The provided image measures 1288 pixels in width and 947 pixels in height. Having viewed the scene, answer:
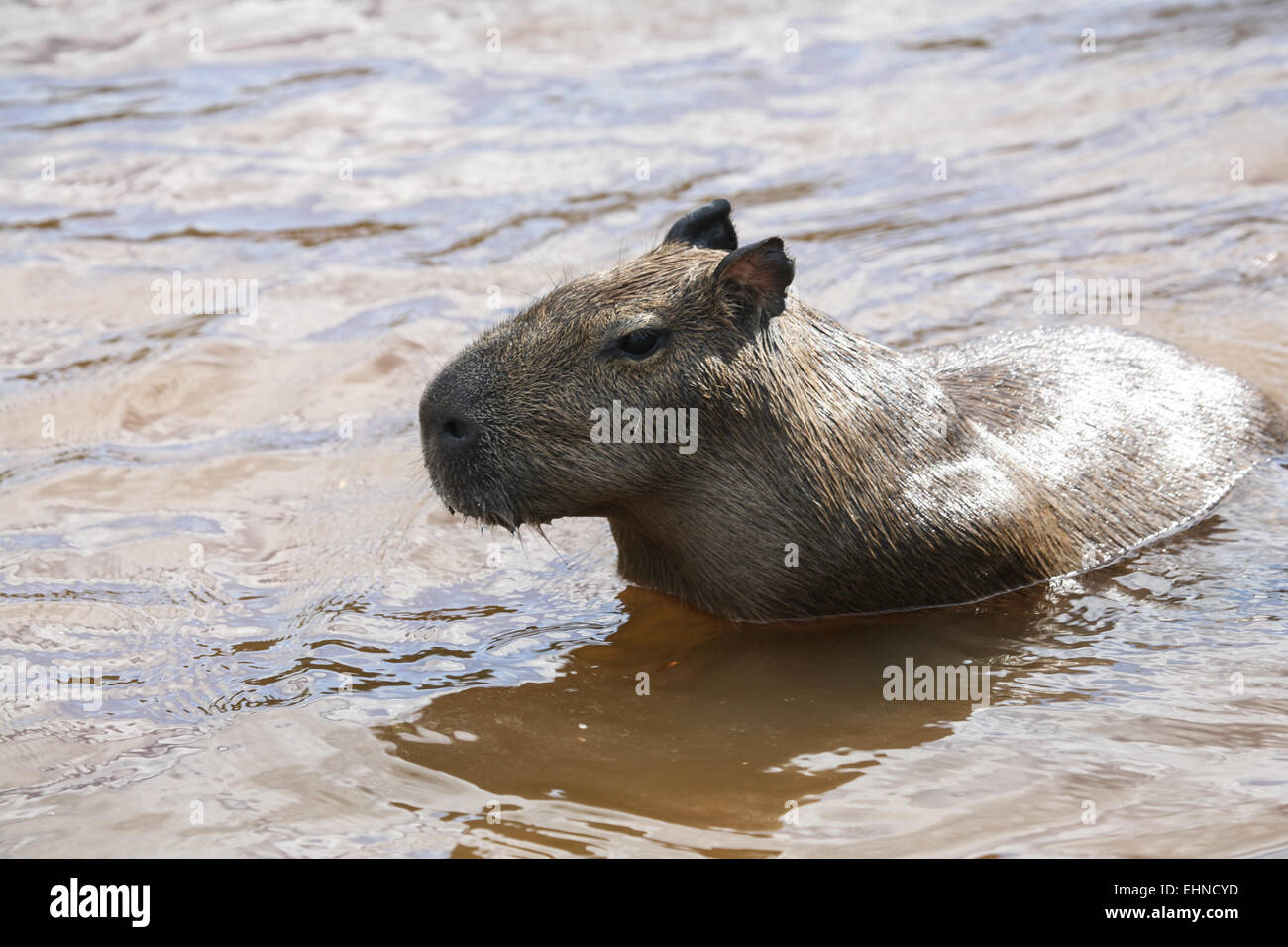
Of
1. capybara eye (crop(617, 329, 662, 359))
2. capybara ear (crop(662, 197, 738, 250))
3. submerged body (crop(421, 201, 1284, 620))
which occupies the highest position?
capybara ear (crop(662, 197, 738, 250))

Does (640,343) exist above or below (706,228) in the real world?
below

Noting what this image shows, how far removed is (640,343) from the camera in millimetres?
5070

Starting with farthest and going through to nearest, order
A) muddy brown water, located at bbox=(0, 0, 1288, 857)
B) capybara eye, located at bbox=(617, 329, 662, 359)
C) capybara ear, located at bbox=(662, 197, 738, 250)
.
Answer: capybara ear, located at bbox=(662, 197, 738, 250) < capybara eye, located at bbox=(617, 329, 662, 359) < muddy brown water, located at bbox=(0, 0, 1288, 857)

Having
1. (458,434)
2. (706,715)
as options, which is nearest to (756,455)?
(706,715)

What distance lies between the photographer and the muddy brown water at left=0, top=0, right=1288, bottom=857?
4391 mm

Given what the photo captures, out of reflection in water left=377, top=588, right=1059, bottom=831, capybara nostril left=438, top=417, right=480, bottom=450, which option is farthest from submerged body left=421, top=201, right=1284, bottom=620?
reflection in water left=377, top=588, right=1059, bottom=831

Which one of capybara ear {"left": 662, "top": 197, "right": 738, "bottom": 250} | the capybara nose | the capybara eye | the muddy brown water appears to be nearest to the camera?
the muddy brown water

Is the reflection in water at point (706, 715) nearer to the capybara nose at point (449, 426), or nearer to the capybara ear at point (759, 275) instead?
the capybara nose at point (449, 426)

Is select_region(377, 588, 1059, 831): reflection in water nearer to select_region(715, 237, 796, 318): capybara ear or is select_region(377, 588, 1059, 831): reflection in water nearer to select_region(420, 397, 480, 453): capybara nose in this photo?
select_region(420, 397, 480, 453): capybara nose

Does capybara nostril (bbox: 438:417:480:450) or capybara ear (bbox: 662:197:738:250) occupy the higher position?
capybara ear (bbox: 662:197:738:250)

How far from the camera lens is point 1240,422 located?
6617 mm

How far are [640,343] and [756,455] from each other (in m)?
0.56

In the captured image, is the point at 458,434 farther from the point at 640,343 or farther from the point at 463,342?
the point at 463,342

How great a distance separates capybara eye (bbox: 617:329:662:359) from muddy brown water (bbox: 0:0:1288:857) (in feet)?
3.59
